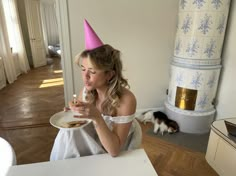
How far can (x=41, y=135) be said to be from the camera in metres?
2.25

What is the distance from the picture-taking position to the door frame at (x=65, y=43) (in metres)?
2.09

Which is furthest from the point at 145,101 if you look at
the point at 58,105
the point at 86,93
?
the point at 86,93

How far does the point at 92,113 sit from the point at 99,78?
0.63 feet

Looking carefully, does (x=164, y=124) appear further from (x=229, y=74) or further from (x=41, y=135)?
(x=41, y=135)

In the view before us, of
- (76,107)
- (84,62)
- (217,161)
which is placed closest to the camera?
(76,107)

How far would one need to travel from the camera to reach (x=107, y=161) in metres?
0.78

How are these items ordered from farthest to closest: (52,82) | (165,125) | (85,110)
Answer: (52,82)
(165,125)
(85,110)

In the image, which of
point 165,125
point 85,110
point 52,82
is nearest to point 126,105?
point 85,110

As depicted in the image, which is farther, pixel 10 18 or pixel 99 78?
pixel 10 18

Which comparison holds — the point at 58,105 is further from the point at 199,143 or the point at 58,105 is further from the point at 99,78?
the point at 99,78

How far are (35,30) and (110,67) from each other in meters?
5.47

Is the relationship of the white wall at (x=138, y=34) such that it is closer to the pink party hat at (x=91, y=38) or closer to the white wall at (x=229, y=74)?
the white wall at (x=229, y=74)

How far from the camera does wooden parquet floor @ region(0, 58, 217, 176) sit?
177 cm

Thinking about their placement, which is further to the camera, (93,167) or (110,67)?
(110,67)
